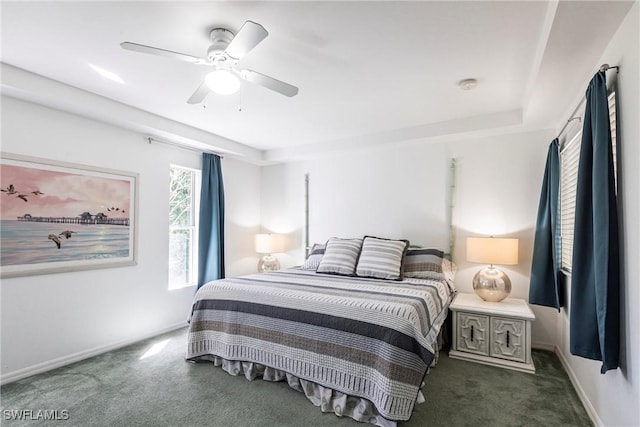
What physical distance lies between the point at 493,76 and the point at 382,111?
1058 millimetres

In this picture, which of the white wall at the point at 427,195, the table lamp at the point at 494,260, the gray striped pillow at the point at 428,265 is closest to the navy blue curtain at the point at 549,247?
the table lamp at the point at 494,260

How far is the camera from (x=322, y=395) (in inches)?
86.7

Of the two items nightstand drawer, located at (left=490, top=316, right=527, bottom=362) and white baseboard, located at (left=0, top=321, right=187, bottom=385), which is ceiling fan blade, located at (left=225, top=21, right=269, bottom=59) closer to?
nightstand drawer, located at (left=490, top=316, right=527, bottom=362)

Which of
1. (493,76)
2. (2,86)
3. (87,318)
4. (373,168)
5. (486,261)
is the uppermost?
(493,76)

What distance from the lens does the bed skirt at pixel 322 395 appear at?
2.05 meters

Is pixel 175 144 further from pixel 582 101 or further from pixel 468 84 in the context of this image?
pixel 582 101

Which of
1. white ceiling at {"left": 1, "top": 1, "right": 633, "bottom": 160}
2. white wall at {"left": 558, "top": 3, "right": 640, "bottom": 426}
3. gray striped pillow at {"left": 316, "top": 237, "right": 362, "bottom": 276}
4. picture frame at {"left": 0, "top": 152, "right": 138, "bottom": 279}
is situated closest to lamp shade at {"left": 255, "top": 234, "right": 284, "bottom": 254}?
gray striped pillow at {"left": 316, "top": 237, "right": 362, "bottom": 276}

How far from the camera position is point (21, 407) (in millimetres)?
2207

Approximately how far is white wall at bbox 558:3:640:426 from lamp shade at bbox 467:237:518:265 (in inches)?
54.7

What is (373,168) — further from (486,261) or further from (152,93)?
(152,93)

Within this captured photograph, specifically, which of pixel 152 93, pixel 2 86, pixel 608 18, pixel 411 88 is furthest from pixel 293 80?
pixel 2 86

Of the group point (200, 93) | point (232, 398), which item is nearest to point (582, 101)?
point (200, 93)

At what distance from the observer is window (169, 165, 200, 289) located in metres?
4.07

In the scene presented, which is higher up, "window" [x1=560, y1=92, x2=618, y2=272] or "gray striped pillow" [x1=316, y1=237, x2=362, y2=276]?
"window" [x1=560, y1=92, x2=618, y2=272]
